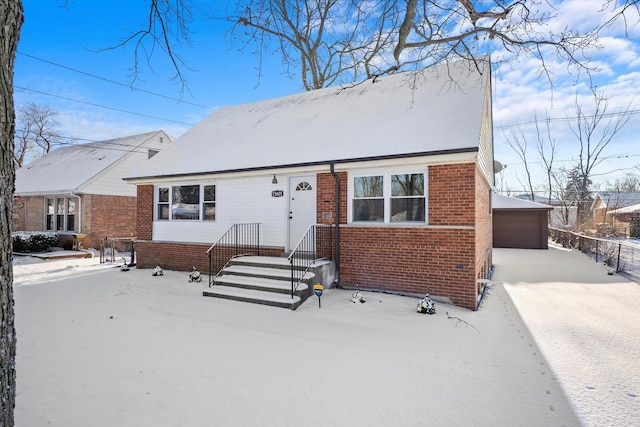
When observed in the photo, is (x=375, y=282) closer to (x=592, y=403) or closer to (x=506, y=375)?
→ (x=506, y=375)

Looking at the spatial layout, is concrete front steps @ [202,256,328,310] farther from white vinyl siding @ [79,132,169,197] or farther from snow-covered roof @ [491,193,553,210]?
snow-covered roof @ [491,193,553,210]

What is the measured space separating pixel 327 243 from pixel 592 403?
5767 millimetres

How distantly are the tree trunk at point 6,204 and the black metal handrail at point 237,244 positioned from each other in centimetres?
732

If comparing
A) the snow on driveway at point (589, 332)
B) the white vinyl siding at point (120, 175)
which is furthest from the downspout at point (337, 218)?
the white vinyl siding at point (120, 175)

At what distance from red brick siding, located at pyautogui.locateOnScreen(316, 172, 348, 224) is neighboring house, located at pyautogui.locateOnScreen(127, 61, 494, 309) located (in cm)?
3

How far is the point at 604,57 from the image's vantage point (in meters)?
7.25

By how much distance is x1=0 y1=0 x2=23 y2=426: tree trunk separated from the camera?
1915 mm

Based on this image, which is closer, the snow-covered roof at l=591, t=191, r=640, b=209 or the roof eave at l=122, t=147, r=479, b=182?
the roof eave at l=122, t=147, r=479, b=182

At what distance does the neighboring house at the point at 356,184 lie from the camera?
23.6 ft

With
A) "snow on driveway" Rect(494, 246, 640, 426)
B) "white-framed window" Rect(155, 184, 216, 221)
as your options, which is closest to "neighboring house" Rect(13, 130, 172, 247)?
"white-framed window" Rect(155, 184, 216, 221)

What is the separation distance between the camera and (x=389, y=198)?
7875 mm

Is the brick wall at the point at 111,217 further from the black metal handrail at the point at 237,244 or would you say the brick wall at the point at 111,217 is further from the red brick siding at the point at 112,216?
the black metal handrail at the point at 237,244

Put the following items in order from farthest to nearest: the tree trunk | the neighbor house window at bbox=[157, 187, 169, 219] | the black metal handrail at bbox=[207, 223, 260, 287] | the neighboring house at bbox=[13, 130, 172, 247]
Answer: the neighboring house at bbox=[13, 130, 172, 247] < the neighbor house window at bbox=[157, 187, 169, 219] < the black metal handrail at bbox=[207, 223, 260, 287] < the tree trunk

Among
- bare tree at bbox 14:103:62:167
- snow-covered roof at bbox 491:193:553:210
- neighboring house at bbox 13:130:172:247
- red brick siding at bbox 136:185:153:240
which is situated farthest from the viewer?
bare tree at bbox 14:103:62:167
